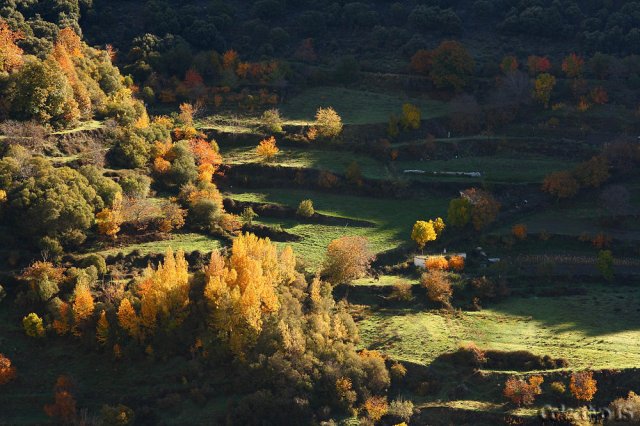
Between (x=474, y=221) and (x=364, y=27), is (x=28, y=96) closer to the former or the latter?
(x=474, y=221)

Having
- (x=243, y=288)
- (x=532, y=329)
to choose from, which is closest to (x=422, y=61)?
(x=532, y=329)

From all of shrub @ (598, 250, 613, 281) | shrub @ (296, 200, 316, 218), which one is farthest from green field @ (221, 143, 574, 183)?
shrub @ (598, 250, 613, 281)

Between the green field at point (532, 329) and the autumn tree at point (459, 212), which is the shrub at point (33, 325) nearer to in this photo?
the green field at point (532, 329)

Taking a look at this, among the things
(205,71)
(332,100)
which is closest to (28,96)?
(205,71)

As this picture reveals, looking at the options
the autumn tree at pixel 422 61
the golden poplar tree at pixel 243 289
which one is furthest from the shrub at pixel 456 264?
the autumn tree at pixel 422 61

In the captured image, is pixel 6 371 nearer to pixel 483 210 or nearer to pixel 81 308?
pixel 81 308

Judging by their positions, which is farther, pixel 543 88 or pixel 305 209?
pixel 543 88
